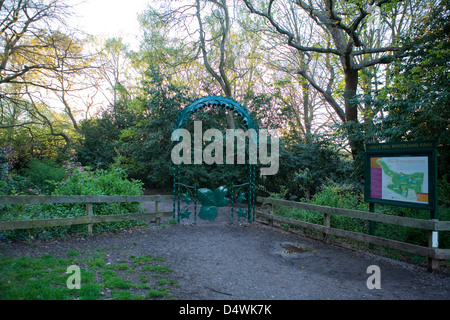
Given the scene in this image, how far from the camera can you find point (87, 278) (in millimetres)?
4141

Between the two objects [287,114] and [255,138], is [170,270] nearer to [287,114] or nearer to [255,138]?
[255,138]

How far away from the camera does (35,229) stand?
6156 mm

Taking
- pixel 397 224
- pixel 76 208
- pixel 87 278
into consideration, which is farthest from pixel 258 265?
pixel 76 208

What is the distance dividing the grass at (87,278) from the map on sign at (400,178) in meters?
4.48

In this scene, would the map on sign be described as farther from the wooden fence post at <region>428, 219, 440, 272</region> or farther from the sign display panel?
the wooden fence post at <region>428, 219, 440, 272</region>

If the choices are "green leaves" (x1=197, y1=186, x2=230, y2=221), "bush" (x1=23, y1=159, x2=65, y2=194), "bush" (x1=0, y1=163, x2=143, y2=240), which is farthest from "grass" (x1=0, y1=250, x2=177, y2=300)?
"bush" (x1=23, y1=159, x2=65, y2=194)

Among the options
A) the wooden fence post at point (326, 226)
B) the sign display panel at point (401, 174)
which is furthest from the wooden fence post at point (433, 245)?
the wooden fence post at point (326, 226)

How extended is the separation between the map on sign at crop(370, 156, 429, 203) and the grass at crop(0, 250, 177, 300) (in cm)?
448

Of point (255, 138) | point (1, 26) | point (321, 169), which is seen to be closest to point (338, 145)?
point (321, 169)

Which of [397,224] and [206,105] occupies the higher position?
[206,105]

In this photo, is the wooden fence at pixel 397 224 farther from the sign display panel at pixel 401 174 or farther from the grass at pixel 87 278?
the grass at pixel 87 278

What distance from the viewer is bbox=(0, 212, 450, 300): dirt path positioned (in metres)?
4.16

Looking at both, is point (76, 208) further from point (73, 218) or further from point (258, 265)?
point (258, 265)

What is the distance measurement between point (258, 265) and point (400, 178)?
3.22 meters
